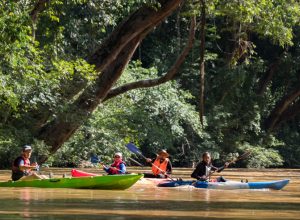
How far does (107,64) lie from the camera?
30141 mm

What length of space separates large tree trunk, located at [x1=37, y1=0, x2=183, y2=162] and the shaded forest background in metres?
0.04

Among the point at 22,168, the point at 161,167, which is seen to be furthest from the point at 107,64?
the point at 22,168

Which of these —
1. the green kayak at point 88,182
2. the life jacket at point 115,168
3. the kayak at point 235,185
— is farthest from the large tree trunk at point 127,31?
the green kayak at point 88,182

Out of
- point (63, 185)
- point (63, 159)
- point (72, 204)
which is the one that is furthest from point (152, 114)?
Answer: point (72, 204)

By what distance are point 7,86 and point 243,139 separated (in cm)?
2361

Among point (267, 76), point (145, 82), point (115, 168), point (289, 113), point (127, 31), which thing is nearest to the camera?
point (115, 168)

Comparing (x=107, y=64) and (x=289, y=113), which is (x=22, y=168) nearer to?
(x=107, y=64)

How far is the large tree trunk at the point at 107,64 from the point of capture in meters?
28.8

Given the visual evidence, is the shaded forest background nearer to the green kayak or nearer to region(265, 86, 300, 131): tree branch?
region(265, 86, 300, 131): tree branch

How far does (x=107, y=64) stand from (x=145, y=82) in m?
3.20

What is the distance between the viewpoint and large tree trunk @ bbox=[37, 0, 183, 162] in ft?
94.6

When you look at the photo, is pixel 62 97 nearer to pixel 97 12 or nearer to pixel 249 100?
pixel 97 12

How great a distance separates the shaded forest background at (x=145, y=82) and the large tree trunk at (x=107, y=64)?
0.12 feet

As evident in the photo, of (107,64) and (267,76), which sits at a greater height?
(267,76)
